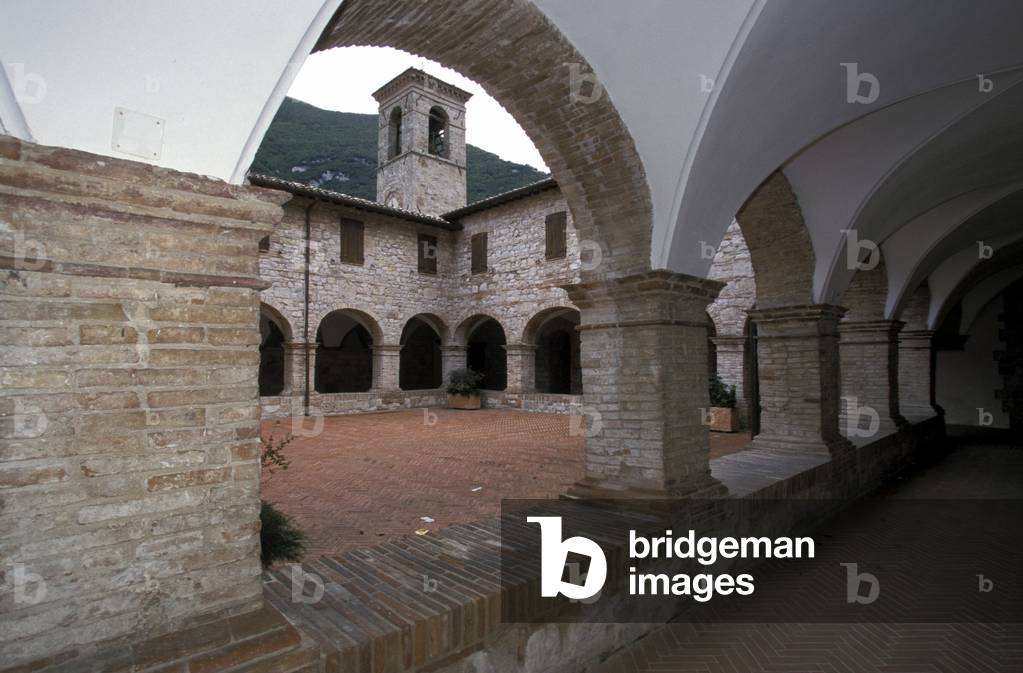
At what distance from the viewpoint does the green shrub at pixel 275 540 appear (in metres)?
2.81

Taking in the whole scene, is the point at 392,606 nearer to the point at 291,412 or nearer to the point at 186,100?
the point at 186,100

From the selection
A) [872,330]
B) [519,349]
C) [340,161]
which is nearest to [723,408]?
[872,330]

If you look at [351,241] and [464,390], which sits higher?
[351,241]

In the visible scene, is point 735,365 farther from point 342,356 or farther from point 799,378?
point 342,356

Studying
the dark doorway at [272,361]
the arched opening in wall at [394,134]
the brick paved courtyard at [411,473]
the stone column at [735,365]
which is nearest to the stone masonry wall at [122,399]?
the brick paved courtyard at [411,473]

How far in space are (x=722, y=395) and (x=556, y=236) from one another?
574 cm

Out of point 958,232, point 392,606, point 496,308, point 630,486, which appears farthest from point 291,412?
point 958,232

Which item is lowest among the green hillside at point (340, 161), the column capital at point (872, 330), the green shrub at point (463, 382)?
the green shrub at point (463, 382)

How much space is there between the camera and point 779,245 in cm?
681

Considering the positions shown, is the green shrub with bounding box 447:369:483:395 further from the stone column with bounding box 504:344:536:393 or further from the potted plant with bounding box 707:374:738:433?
the potted plant with bounding box 707:374:738:433

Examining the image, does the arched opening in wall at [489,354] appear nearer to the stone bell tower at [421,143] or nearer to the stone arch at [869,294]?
the stone bell tower at [421,143]

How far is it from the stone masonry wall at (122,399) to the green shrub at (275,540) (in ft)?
2.63

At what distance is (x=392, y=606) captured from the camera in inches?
99.0

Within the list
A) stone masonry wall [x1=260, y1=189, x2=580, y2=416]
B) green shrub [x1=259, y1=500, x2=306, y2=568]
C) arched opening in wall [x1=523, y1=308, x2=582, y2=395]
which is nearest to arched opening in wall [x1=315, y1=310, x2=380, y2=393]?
stone masonry wall [x1=260, y1=189, x2=580, y2=416]
